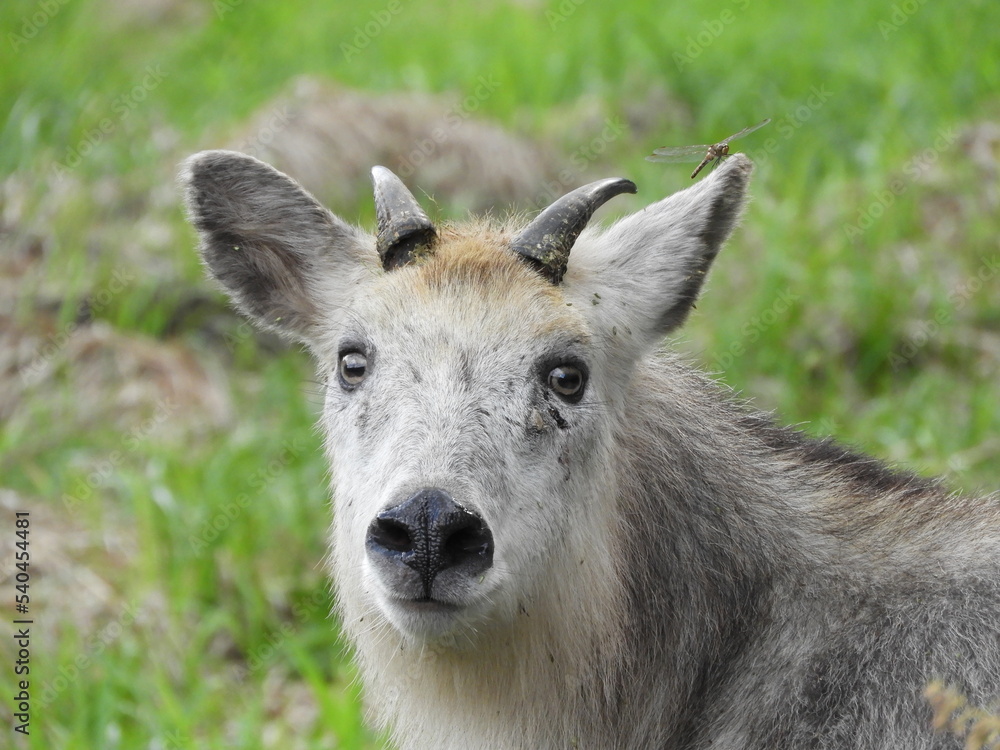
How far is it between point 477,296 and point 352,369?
1.71 feet

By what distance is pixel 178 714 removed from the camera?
19.2 ft

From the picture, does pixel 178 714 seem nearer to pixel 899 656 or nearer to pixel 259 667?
pixel 259 667

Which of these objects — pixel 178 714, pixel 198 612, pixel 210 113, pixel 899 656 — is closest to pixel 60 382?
pixel 198 612

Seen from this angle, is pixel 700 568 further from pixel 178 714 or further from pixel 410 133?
pixel 410 133

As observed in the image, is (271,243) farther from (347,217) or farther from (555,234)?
(347,217)

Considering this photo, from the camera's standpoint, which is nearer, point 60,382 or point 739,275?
point 60,382

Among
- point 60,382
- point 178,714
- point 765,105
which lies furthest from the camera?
point 765,105

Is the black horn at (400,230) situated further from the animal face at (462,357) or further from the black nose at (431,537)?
the black nose at (431,537)

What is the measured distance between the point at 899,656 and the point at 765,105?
789 cm

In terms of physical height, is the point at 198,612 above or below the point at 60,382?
below

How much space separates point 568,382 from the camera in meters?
4.04

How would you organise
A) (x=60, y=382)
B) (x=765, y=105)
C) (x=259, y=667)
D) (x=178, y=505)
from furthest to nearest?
1. (x=765, y=105)
2. (x=60, y=382)
3. (x=178, y=505)
4. (x=259, y=667)

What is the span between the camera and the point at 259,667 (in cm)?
660

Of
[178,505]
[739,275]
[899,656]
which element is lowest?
[178,505]
